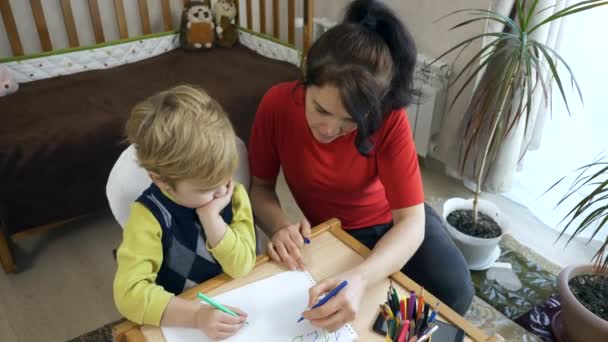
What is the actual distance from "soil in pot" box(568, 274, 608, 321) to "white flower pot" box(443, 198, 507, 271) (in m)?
0.31

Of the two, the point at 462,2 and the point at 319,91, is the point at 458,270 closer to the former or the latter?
the point at 319,91

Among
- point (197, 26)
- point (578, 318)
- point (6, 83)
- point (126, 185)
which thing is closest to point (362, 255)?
point (126, 185)

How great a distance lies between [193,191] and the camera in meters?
0.79

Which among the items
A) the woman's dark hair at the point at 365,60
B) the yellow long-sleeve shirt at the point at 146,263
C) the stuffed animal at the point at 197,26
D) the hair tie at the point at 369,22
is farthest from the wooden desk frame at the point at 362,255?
the stuffed animal at the point at 197,26

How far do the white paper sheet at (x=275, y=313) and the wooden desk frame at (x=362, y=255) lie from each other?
0.04 meters

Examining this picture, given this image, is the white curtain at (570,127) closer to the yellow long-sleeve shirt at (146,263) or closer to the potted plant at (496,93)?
the potted plant at (496,93)

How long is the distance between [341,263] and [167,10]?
2.21m

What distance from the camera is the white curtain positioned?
5.90 feet

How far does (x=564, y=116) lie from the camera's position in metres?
2.01

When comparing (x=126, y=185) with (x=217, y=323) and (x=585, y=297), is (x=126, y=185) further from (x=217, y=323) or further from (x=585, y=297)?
(x=585, y=297)

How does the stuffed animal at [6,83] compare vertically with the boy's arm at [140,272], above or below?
below

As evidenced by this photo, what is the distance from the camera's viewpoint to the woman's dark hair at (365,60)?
0.89m

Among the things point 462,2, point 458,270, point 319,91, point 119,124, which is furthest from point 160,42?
point 458,270

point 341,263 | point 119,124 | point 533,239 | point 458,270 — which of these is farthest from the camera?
point 533,239
